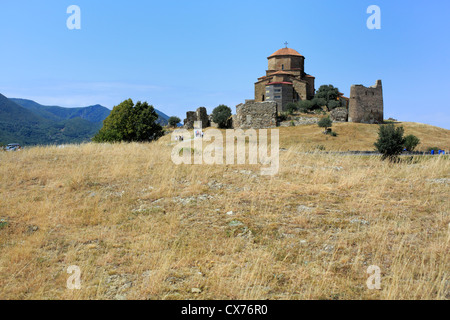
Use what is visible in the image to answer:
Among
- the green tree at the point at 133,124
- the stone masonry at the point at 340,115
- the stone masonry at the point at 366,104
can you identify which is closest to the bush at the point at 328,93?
the stone masonry at the point at 366,104

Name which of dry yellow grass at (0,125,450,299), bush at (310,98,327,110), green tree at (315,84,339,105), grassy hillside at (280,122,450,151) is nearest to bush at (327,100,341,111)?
bush at (310,98,327,110)

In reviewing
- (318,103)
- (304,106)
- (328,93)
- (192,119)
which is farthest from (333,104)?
(192,119)

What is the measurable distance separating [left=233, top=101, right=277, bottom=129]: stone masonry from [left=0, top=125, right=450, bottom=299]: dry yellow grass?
1171 inches

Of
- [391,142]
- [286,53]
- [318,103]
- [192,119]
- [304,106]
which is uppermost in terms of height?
[286,53]

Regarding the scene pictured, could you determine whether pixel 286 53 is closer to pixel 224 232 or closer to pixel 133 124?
pixel 133 124

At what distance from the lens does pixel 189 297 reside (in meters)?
4.02

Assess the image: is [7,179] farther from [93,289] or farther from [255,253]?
[255,253]

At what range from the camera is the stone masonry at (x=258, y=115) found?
131 feet

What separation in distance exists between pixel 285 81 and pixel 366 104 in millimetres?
17349

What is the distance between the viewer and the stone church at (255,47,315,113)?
185 ft

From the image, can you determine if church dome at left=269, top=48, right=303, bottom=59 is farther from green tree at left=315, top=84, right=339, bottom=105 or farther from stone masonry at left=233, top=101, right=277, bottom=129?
stone masonry at left=233, top=101, right=277, bottom=129

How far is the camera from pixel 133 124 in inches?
1081

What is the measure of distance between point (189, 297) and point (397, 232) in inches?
157
